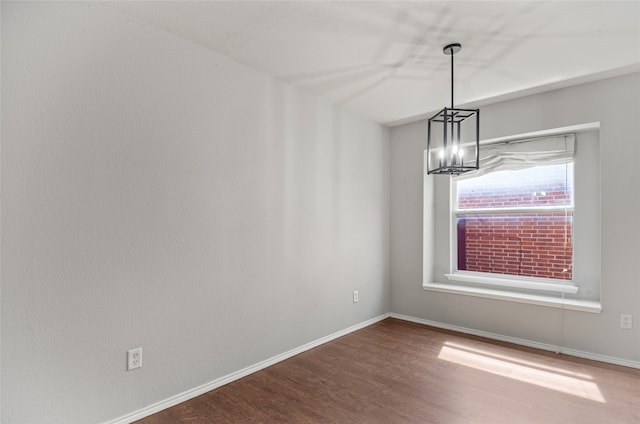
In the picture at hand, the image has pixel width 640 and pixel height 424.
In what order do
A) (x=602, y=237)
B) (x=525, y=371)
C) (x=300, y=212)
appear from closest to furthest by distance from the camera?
(x=525, y=371), (x=602, y=237), (x=300, y=212)

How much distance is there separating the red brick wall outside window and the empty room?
2cm

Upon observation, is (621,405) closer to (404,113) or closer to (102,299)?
(404,113)

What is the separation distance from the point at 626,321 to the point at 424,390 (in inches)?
76.7

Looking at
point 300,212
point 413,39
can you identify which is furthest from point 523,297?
point 413,39

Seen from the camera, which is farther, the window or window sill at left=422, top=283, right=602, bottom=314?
the window

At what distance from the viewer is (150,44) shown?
7.13ft

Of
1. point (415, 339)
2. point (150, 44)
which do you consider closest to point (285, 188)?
point (150, 44)

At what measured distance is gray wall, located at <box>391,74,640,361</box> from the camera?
9.32 ft

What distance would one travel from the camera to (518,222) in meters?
3.71

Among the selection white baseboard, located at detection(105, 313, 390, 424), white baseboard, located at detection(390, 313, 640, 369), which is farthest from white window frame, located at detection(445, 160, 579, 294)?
white baseboard, located at detection(105, 313, 390, 424)

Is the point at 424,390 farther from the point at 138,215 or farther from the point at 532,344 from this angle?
the point at 138,215

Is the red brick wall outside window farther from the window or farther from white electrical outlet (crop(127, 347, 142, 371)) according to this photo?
white electrical outlet (crop(127, 347, 142, 371))

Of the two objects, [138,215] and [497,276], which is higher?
[138,215]

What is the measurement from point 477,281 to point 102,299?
371 centimetres
